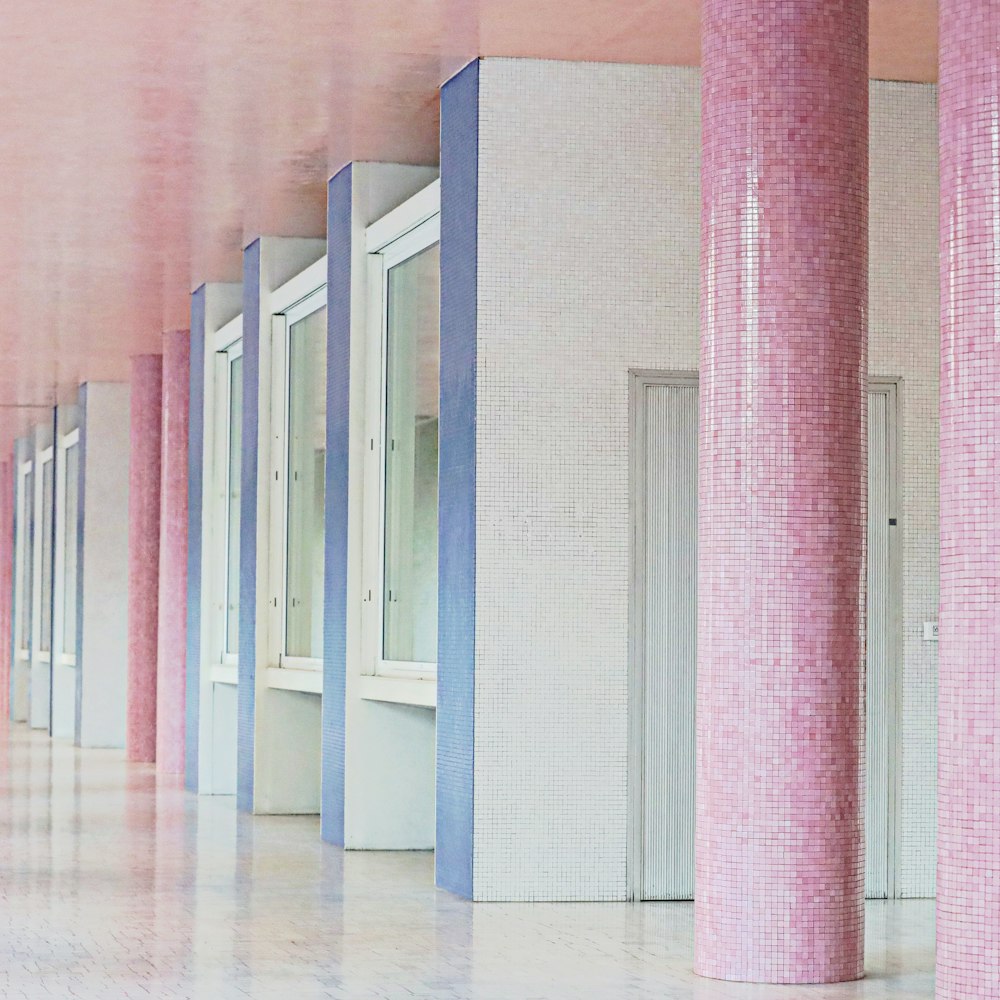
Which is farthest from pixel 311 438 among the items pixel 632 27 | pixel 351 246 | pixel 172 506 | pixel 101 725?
pixel 101 725

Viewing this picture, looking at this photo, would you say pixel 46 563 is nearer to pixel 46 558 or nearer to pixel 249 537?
pixel 46 558

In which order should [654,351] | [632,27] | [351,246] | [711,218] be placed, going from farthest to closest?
[351,246] < [654,351] < [632,27] < [711,218]

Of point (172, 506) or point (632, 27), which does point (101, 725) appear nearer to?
point (172, 506)

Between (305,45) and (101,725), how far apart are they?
44.2 ft

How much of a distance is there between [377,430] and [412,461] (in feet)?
1.41

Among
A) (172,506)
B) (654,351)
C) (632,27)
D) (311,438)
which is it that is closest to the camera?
(632,27)

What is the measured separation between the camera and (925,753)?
9.62 metres

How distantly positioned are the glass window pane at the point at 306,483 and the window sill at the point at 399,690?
204 cm

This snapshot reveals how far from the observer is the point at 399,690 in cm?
1090

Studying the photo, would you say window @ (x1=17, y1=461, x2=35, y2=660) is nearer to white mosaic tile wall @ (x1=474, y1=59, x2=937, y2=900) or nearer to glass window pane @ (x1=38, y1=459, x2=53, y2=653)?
glass window pane @ (x1=38, y1=459, x2=53, y2=653)

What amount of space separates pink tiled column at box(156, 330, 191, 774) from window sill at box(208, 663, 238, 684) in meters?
1.61

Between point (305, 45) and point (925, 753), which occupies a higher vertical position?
point (305, 45)

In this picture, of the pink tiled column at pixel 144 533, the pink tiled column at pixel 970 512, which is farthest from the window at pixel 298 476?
the pink tiled column at pixel 970 512

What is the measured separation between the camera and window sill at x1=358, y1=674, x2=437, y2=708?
411 inches
